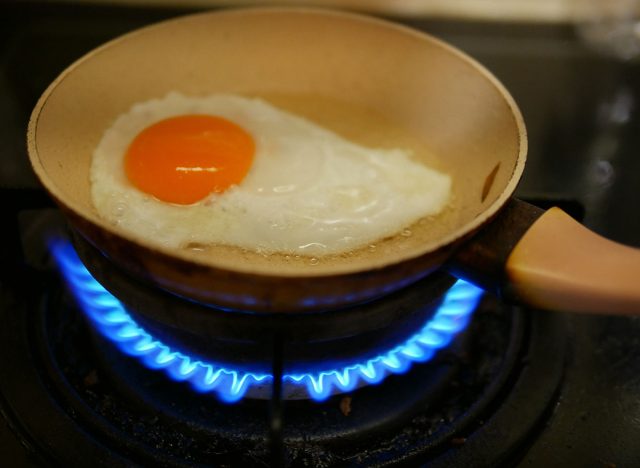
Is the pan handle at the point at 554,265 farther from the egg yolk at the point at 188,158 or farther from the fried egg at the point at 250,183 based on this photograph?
the egg yolk at the point at 188,158

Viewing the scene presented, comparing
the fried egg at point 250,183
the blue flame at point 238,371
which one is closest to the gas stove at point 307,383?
the blue flame at point 238,371

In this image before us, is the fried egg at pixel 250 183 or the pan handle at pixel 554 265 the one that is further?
the fried egg at pixel 250 183

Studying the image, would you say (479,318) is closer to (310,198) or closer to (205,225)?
(310,198)

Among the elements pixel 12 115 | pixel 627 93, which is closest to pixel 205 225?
pixel 12 115

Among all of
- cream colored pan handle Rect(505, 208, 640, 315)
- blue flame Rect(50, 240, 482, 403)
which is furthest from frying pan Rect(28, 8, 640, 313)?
blue flame Rect(50, 240, 482, 403)

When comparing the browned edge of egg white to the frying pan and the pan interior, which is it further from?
the pan interior

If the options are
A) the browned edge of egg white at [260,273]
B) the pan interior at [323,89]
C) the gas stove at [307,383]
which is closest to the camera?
the browned edge of egg white at [260,273]

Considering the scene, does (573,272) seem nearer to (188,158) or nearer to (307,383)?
(307,383)
